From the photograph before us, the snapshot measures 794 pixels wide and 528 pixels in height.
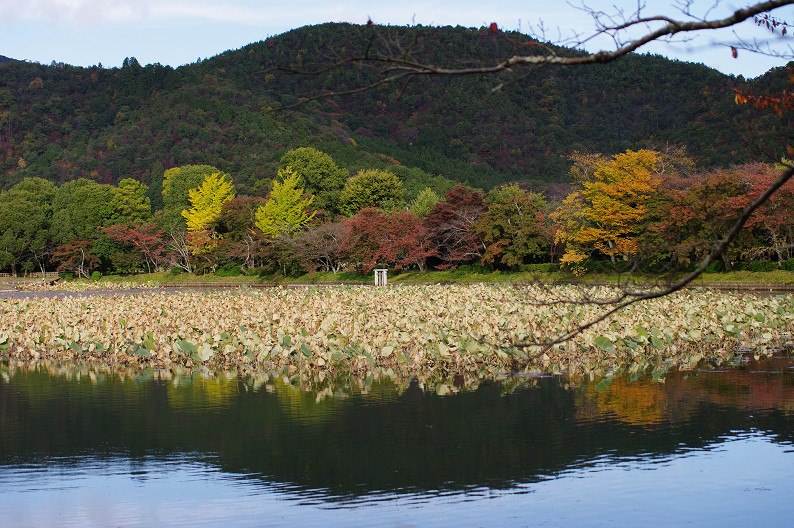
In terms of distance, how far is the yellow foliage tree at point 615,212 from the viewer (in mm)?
39281

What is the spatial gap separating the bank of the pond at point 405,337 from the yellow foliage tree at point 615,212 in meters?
19.5

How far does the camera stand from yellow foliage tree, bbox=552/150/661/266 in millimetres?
39281

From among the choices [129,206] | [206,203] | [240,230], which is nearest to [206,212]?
[206,203]

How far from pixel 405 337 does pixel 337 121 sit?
10937 centimetres

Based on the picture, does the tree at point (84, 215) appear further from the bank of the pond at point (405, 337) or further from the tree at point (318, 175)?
the bank of the pond at point (405, 337)

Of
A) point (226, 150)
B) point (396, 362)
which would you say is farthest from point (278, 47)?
point (396, 362)

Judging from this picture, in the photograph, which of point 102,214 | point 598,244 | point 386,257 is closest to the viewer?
point 598,244

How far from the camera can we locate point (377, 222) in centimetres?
4906

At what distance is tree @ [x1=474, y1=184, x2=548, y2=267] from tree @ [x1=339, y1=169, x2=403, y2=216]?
1732 cm

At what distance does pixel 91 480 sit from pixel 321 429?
2.75m

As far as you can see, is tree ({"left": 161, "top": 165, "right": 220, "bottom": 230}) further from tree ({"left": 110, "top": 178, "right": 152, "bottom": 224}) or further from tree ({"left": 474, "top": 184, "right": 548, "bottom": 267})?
tree ({"left": 474, "top": 184, "right": 548, "bottom": 267})

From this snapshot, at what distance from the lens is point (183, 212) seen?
62531 mm

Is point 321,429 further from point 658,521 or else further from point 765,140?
point 765,140

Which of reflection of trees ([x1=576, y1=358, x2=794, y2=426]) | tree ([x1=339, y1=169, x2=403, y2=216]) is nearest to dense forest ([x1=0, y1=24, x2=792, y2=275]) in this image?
tree ([x1=339, y1=169, x2=403, y2=216])
